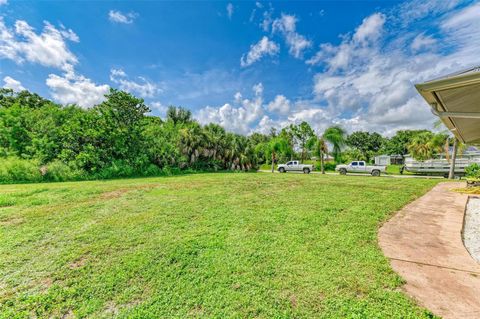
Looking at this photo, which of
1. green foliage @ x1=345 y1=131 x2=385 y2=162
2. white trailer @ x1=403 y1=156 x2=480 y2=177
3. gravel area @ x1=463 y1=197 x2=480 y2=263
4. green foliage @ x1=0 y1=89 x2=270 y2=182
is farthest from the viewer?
green foliage @ x1=345 y1=131 x2=385 y2=162

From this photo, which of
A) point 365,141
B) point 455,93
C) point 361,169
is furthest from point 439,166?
point 365,141

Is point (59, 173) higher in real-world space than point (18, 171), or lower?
lower

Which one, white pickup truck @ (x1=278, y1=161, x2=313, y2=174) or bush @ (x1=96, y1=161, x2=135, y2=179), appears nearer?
bush @ (x1=96, y1=161, x2=135, y2=179)

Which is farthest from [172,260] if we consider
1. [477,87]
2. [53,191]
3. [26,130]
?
[26,130]

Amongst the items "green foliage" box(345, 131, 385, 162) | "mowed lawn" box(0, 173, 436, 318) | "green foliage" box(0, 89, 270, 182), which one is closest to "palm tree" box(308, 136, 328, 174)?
"green foliage" box(0, 89, 270, 182)

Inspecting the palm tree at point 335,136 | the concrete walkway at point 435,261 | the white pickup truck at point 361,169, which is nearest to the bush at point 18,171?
the concrete walkway at point 435,261

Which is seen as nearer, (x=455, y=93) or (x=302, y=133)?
(x=455, y=93)

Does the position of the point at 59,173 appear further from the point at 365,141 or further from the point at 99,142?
the point at 365,141

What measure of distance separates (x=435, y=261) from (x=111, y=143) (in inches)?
644

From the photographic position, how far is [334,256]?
2879 mm

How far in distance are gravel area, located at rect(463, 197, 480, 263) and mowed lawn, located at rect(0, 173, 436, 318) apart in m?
1.27

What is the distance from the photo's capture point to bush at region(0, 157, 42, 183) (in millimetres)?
10109

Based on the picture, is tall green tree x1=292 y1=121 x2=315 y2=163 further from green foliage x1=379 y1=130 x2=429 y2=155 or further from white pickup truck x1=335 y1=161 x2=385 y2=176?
green foliage x1=379 y1=130 x2=429 y2=155

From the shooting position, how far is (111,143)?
1401 cm
